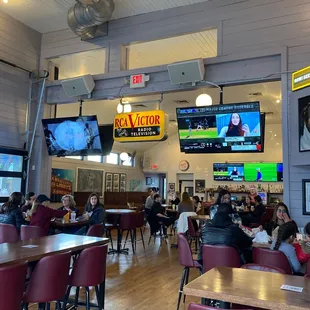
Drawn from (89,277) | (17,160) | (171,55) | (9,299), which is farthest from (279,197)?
(9,299)

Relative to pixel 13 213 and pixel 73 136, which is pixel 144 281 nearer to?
pixel 13 213

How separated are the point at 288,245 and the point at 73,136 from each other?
424 centimetres

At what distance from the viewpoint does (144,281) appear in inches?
202

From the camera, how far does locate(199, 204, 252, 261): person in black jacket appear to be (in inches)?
146

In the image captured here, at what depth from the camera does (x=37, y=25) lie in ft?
22.4

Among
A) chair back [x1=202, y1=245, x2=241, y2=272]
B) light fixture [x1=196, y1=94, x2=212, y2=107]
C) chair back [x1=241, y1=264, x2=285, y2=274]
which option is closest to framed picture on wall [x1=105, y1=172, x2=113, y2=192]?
light fixture [x1=196, y1=94, x2=212, y2=107]

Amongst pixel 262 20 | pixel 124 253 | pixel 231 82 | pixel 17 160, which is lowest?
pixel 124 253

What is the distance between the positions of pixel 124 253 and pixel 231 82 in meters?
4.13

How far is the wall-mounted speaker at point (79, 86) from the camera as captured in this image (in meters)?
6.29

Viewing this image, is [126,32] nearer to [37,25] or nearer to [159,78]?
[159,78]

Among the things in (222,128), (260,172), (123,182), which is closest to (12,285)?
(222,128)

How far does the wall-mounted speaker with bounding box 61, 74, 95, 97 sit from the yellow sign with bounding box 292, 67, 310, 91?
3.54 metres

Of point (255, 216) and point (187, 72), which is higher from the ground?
point (187, 72)

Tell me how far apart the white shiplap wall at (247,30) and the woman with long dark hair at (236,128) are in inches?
22.0
